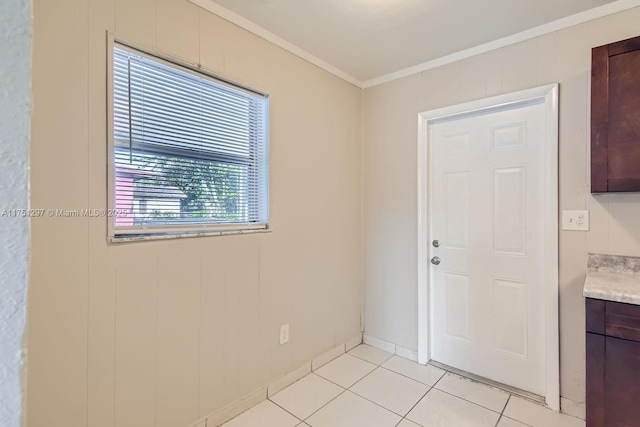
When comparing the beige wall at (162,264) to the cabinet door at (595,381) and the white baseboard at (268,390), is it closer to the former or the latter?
the white baseboard at (268,390)

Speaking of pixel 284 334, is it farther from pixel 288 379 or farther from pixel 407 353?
pixel 407 353

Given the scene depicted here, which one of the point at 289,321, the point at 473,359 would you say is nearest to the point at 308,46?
the point at 289,321

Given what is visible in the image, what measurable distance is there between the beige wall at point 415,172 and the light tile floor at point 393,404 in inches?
11.9

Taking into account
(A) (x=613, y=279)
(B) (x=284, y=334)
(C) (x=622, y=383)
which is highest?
(A) (x=613, y=279)

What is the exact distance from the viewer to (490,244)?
2.31m

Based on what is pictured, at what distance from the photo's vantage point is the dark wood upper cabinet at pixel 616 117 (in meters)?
1.60

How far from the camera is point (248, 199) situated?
2.12 metres

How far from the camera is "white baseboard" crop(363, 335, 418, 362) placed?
2.66 metres

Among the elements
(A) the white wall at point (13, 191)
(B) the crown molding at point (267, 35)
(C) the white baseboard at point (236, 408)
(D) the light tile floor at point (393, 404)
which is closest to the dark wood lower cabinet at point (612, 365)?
(D) the light tile floor at point (393, 404)

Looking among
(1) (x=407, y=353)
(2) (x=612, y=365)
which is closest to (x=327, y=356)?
(1) (x=407, y=353)

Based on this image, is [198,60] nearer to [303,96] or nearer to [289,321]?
[303,96]

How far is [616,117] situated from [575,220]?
1.99 feet

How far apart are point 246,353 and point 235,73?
1.74 m

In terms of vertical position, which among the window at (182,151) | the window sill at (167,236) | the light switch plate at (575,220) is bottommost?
the window sill at (167,236)
